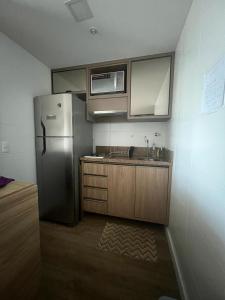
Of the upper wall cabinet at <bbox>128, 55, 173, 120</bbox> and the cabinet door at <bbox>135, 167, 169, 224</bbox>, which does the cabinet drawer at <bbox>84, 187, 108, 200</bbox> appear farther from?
the upper wall cabinet at <bbox>128, 55, 173, 120</bbox>

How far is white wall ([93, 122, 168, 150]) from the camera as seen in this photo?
2.30 meters

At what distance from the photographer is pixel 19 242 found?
2.95 feet

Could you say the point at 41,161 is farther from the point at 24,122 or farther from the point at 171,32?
the point at 171,32

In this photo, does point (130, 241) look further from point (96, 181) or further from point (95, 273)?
point (96, 181)

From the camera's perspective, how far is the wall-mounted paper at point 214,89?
2.19 ft

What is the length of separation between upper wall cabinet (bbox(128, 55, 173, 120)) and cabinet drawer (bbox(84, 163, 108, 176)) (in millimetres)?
845

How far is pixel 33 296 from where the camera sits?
101 centimetres

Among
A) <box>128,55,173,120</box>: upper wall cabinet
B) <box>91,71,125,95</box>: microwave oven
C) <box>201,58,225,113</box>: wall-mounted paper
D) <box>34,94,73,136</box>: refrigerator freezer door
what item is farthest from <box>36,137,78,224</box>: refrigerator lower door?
<box>201,58,225,113</box>: wall-mounted paper

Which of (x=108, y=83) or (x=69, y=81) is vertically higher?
A: (x=69, y=81)

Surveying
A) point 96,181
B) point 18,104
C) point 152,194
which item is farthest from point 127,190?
point 18,104

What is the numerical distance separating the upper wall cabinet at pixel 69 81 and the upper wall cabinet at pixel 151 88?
791 millimetres

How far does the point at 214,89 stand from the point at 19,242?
4.93 ft

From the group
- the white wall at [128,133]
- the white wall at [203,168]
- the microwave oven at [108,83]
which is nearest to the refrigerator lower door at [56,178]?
the white wall at [128,133]

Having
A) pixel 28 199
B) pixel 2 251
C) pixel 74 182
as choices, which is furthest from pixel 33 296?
pixel 74 182
